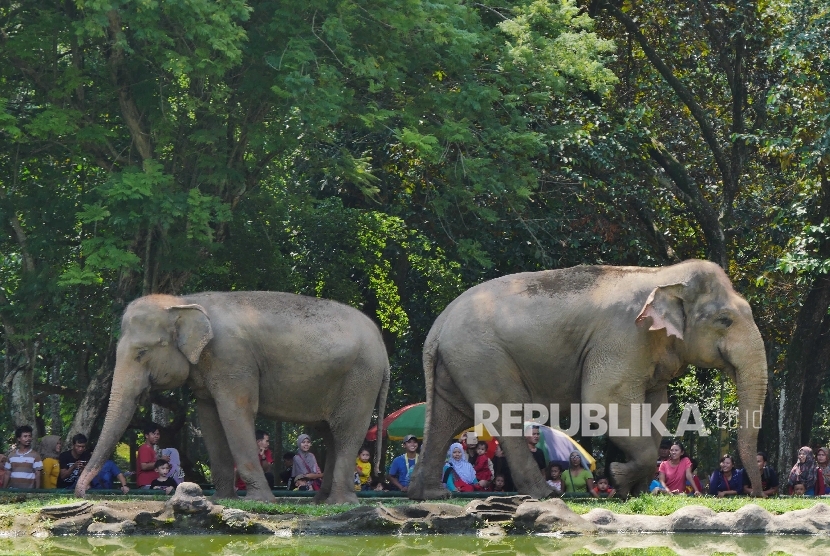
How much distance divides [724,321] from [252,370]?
5.02 meters

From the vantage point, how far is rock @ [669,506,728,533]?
1152 cm

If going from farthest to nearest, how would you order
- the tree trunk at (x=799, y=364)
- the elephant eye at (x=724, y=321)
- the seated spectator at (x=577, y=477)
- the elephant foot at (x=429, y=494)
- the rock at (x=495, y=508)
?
the tree trunk at (x=799, y=364) → the seated spectator at (x=577, y=477) → the elephant foot at (x=429, y=494) → the elephant eye at (x=724, y=321) → the rock at (x=495, y=508)

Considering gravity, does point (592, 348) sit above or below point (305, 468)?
above

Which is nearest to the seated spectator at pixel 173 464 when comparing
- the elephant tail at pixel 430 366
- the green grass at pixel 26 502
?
the green grass at pixel 26 502

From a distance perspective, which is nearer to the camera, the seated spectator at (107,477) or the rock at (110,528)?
the rock at (110,528)

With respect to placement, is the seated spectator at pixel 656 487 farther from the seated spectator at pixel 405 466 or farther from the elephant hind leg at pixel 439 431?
the seated spectator at pixel 405 466

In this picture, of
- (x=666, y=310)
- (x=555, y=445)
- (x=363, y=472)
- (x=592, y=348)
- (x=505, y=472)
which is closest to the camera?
(x=666, y=310)

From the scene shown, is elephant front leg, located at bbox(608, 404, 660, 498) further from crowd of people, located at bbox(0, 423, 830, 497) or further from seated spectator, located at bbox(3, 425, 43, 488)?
seated spectator, located at bbox(3, 425, 43, 488)

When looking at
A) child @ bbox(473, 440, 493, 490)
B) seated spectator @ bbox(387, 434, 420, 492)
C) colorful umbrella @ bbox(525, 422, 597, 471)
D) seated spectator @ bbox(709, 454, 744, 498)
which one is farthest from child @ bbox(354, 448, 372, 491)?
seated spectator @ bbox(709, 454, 744, 498)

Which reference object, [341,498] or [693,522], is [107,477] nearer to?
[341,498]

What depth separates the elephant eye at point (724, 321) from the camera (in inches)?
561

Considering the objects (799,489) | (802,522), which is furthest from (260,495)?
(799,489)

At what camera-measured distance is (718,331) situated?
14.3 meters

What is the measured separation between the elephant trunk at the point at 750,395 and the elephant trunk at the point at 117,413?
6221mm
